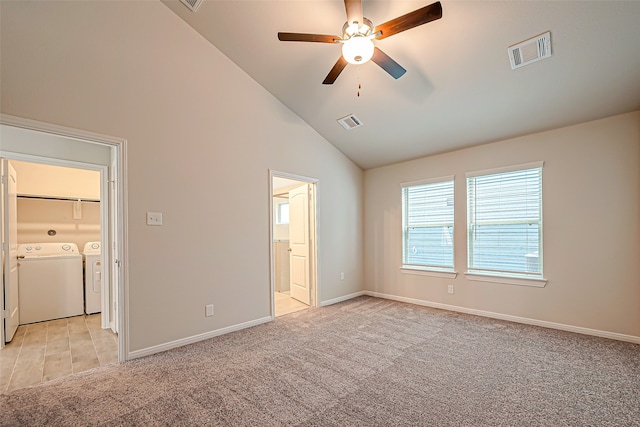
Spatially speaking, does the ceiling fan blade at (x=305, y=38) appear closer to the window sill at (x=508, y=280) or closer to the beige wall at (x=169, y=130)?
the beige wall at (x=169, y=130)

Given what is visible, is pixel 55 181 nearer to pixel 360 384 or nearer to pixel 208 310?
pixel 208 310

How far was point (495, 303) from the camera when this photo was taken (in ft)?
13.1

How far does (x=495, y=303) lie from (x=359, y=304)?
1.94 m

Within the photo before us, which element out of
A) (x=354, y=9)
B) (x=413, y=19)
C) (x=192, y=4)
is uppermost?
(x=192, y=4)

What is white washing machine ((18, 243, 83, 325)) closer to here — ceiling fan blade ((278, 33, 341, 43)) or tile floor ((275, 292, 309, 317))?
tile floor ((275, 292, 309, 317))

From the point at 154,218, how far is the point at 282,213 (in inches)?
157

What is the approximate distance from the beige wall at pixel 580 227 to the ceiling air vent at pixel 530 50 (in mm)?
1314

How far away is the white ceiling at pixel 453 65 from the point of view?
247 centimetres

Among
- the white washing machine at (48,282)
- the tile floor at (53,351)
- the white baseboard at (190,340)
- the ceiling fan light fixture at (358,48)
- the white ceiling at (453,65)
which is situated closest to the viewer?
the ceiling fan light fixture at (358,48)

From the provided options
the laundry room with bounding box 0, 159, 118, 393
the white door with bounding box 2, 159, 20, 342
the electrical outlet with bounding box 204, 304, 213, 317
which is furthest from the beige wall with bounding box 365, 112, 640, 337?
the white door with bounding box 2, 159, 20, 342

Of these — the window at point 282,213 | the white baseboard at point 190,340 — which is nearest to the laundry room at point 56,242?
the white baseboard at point 190,340

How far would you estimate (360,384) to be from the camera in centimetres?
235

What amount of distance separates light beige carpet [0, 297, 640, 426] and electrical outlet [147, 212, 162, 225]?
4.33 feet

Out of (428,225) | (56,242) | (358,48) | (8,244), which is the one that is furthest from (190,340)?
(428,225)
